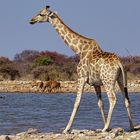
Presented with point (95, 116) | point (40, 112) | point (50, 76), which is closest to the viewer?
point (95, 116)

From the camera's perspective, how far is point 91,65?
12977 mm

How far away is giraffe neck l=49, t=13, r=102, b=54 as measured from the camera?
13461mm

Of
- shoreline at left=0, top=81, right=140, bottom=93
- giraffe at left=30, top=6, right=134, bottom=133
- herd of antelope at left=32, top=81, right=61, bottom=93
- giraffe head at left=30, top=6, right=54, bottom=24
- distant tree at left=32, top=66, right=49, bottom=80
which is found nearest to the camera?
giraffe at left=30, top=6, right=134, bottom=133

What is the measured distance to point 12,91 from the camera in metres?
41.2

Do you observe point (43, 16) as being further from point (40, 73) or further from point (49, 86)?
point (40, 73)

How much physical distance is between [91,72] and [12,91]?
93.8ft

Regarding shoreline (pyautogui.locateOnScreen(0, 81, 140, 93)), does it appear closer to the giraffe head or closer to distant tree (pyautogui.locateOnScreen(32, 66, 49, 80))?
distant tree (pyautogui.locateOnScreen(32, 66, 49, 80))

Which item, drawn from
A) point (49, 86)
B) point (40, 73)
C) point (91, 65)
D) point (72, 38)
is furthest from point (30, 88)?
point (91, 65)

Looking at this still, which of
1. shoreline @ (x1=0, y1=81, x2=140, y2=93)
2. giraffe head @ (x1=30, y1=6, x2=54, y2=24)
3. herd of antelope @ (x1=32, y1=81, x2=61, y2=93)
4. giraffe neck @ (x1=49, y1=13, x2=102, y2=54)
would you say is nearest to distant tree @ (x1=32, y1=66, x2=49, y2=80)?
shoreline @ (x1=0, y1=81, x2=140, y2=93)

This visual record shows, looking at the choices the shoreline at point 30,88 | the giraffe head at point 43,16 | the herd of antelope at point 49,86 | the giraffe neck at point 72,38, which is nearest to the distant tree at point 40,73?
the shoreline at point 30,88

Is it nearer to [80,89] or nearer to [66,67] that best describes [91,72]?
[80,89]

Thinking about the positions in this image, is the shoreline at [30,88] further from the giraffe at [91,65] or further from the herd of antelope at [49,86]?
the giraffe at [91,65]

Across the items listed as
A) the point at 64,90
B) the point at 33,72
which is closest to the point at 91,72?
the point at 64,90

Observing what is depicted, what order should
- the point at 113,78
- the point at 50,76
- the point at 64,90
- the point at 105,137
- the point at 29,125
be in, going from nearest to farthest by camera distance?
the point at 105,137
the point at 113,78
the point at 29,125
the point at 64,90
the point at 50,76
